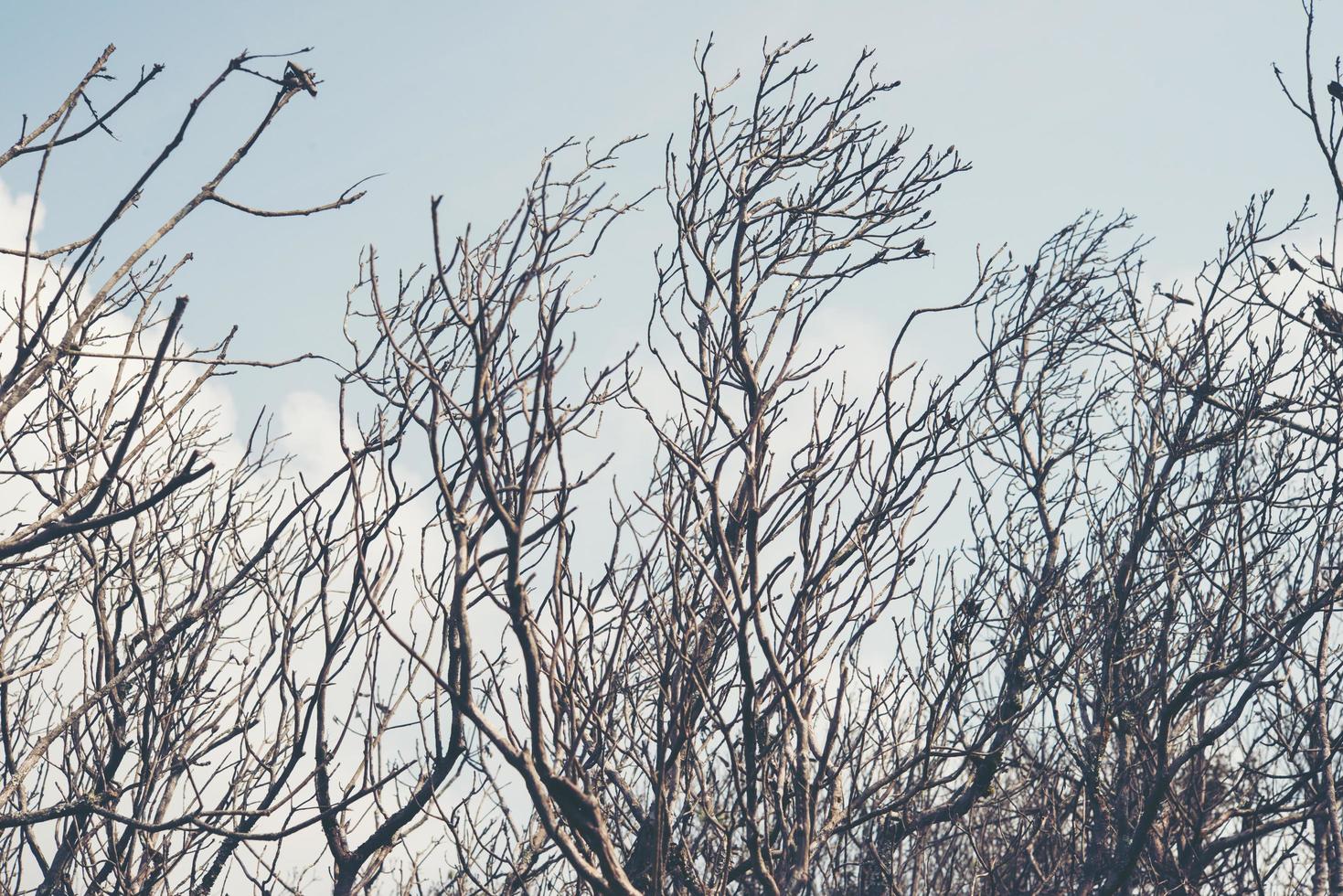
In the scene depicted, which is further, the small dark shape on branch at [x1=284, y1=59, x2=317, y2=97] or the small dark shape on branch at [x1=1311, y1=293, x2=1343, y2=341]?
the small dark shape on branch at [x1=1311, y1=293, x2=1343, y2=341]

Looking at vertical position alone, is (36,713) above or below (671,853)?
above

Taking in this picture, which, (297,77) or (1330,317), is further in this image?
(1330,317)

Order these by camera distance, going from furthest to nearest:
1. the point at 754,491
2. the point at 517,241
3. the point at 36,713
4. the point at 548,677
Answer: the point at 36,713 → the point at 754,491 → the point at 548,677 → the point at 517,241

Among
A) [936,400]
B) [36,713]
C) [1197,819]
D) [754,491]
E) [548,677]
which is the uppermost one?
[36,713]

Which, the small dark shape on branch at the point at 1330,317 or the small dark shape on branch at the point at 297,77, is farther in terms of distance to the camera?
the small dark shape on branch at the point at 1330,317

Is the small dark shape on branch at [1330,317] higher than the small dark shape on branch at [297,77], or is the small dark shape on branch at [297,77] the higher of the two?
the small dark shape on branch at [297,77]

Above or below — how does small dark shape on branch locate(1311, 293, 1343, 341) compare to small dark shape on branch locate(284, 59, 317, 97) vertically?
below

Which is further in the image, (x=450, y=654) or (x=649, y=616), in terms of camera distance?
(x=649, y=616)

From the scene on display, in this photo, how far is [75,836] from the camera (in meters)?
5.23

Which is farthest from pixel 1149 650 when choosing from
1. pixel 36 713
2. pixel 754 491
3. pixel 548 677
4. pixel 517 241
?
pixel 36 713

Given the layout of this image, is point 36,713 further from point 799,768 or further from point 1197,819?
point 1197,819

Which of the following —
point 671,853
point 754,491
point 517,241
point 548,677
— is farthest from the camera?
point 671,853

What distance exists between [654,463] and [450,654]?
5.00 ft

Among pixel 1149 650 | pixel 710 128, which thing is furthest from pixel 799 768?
pixel 1149 650
